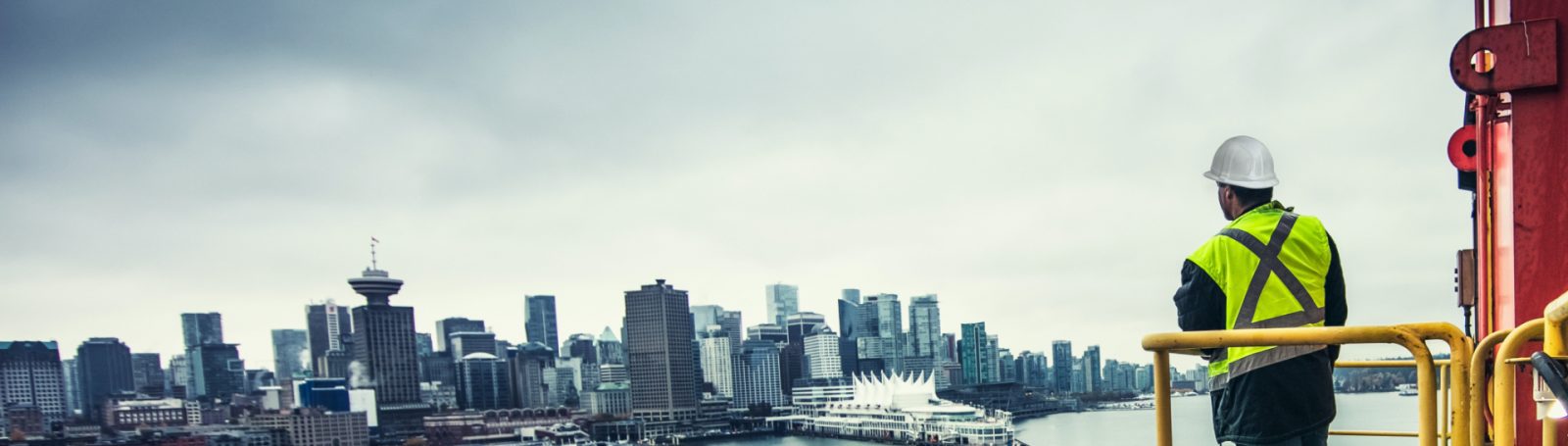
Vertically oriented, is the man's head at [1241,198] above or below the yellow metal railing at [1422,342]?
above

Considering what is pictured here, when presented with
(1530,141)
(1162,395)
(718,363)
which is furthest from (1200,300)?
(718,363)

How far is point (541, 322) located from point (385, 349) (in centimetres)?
3180

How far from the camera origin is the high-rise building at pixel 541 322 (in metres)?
117

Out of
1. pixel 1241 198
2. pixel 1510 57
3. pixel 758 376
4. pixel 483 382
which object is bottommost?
pixel 758 376

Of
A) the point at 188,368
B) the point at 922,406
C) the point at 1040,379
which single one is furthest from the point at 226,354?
the point at 1040,379

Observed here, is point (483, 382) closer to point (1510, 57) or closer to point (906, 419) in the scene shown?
point (906, 419)

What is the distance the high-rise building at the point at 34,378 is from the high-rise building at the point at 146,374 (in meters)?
7.89

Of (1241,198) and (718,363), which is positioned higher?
(1241,198)

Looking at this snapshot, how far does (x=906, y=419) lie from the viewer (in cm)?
5372

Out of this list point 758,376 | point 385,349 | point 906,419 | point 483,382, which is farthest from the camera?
point 483,382

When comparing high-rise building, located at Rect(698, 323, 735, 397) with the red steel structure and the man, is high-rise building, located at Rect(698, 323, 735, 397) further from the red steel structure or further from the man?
the red steel structure

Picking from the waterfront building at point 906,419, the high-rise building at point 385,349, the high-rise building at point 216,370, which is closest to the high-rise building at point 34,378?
→ the high-rise building at point 216,370

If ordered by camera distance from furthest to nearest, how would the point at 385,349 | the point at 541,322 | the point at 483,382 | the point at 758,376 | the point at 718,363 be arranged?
the point at 541,322 → the point at 483,382 → the point at 718,363 → the point at 385,349 → the point at 758,376

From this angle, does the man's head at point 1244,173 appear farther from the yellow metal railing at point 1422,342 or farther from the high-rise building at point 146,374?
the high-rise building at point 146,374
